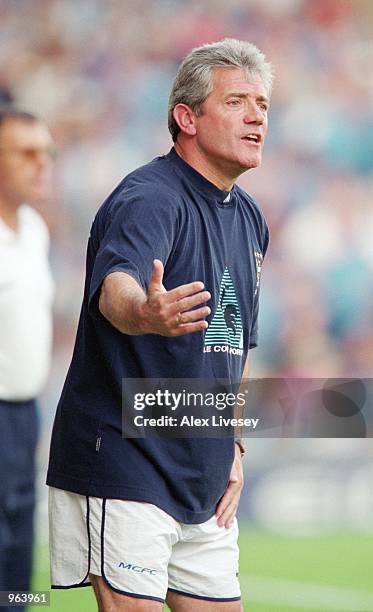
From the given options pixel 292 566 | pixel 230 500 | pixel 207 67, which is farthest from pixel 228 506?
pixel 292 566

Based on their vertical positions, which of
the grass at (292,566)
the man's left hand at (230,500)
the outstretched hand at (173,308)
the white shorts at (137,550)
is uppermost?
the outstretched hand at (173,308)

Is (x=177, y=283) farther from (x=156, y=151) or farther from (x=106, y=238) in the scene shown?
(x=156, y=151)

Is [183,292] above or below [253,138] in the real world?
below

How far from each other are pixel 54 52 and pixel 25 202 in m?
1.13

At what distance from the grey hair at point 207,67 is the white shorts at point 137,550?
743 millimetres

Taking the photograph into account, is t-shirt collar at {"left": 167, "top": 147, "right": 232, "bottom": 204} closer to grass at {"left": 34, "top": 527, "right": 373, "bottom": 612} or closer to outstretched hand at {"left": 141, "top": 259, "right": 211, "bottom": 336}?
outstretched hand at {"left": 141, "top": 259, "right": 211, "bottom": 336}

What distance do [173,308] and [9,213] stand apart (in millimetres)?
1667

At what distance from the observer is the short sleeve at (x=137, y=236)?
1759 millimetres

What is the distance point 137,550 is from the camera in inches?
75.9

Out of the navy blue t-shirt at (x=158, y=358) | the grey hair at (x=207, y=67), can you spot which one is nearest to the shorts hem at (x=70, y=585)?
the navy blue t-shirt at (x=158, y=358)

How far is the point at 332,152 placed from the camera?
448cm

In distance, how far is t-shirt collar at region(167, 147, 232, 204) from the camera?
2.06 metres

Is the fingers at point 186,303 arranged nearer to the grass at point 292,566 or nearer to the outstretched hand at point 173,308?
the outstretched hand at point 173,308

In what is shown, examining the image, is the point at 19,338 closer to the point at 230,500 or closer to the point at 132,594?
the point at 230,500
